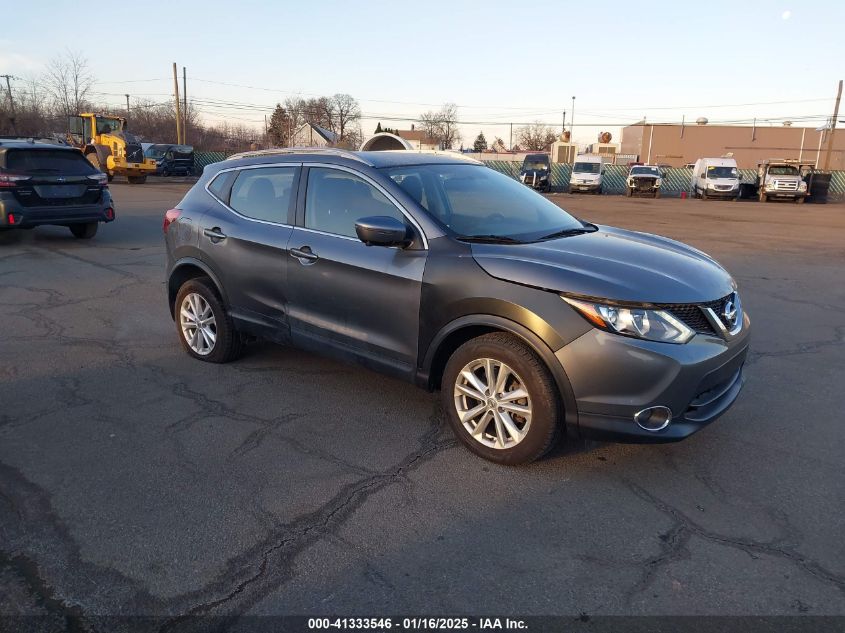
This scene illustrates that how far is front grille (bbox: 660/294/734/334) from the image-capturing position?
3.33 meters

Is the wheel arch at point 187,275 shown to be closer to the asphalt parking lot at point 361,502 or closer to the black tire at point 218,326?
the black tire at point 218,326

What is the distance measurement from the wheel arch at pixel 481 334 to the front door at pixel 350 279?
128 mm

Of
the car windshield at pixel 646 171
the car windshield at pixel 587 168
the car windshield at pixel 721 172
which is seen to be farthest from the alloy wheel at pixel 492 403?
the car windshield at pixel 587 168

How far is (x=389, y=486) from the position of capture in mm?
3463

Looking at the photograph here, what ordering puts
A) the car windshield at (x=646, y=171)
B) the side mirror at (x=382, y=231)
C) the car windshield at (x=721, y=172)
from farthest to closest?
1. the car windshield at (x=646, y=171)
2. the car windshield at (x=721, y=172)
3. the side mirror at (x=382, y=231)

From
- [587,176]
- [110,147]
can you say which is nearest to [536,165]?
[587,176]

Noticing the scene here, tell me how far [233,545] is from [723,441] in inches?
117

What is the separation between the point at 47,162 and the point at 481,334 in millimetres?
10087

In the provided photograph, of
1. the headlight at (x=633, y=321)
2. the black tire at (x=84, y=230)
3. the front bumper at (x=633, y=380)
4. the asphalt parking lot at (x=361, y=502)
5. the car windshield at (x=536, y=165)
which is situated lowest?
the asphalt parking lot at (x=361, y=502)

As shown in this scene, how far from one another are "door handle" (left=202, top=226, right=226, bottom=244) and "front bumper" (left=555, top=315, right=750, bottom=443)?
9.67ft

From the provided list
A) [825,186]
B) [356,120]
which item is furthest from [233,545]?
[356,120]

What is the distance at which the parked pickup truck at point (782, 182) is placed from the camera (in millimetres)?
33062

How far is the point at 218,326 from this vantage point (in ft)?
17.1

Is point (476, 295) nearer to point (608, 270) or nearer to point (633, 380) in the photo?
point (608, 270)
